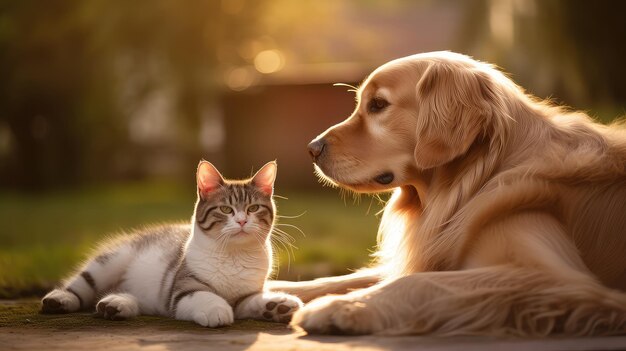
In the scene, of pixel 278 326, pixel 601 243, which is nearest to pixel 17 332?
pixel 278 326

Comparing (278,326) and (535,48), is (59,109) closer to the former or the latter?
(535,48)

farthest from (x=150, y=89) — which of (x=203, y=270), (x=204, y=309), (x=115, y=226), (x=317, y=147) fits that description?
(x=204, y=309)

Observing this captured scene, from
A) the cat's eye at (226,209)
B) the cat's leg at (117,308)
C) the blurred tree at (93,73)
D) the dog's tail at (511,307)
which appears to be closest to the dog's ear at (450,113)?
the dog's tail at (511,307)

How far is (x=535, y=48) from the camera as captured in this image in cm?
912

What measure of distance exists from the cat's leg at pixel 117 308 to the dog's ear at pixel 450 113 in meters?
1.41

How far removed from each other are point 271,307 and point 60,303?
3.35 ft

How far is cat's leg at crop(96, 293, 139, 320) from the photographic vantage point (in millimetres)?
3535

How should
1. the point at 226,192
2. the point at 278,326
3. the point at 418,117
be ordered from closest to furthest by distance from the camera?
1. the point at 278,326
2. the point at 418,117
3. the point at 226,192

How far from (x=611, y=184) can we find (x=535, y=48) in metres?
5.92

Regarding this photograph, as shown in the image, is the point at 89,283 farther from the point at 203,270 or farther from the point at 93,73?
the point at 93,73

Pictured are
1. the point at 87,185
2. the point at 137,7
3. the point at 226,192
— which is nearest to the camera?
the point at 226,192

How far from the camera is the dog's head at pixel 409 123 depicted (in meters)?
3.60

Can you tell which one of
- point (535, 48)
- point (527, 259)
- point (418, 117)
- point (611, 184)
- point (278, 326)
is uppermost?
point (535, 48)

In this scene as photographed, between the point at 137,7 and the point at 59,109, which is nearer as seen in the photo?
the point at 137,7
